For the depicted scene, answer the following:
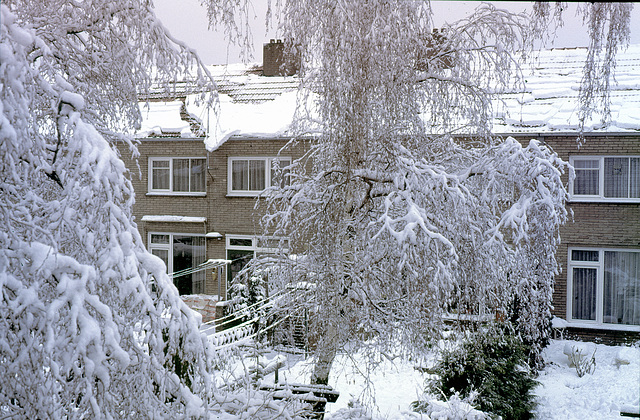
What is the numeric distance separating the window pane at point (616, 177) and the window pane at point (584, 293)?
1.02 metres

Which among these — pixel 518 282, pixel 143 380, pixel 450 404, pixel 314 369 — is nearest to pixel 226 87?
pixel 314 369

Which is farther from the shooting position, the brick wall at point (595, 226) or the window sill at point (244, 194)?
the window sill at point (244, 194)

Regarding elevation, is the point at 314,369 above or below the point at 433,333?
below

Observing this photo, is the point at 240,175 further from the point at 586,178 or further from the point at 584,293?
the point at 584,293

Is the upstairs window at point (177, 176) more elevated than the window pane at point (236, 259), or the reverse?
the upstairs window at point (177, 176)

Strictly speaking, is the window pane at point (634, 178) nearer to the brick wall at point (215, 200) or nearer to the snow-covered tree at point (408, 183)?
the snow-covered tree at point (408, 183)

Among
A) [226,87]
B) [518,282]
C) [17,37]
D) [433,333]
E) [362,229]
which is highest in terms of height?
[226,87]

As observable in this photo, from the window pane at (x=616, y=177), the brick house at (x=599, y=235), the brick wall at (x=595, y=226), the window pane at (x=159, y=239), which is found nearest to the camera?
the window pane at (x=159, y=239)

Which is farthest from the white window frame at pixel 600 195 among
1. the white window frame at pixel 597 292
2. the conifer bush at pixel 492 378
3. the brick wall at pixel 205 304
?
the brick wall at pixel 205 304

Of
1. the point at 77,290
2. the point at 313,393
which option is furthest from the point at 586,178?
the point at 77,290

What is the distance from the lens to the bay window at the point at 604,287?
631 centimetres

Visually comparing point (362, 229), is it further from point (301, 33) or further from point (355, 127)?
point (301, 33)

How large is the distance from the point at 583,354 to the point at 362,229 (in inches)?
133

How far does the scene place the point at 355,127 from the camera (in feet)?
10.4
